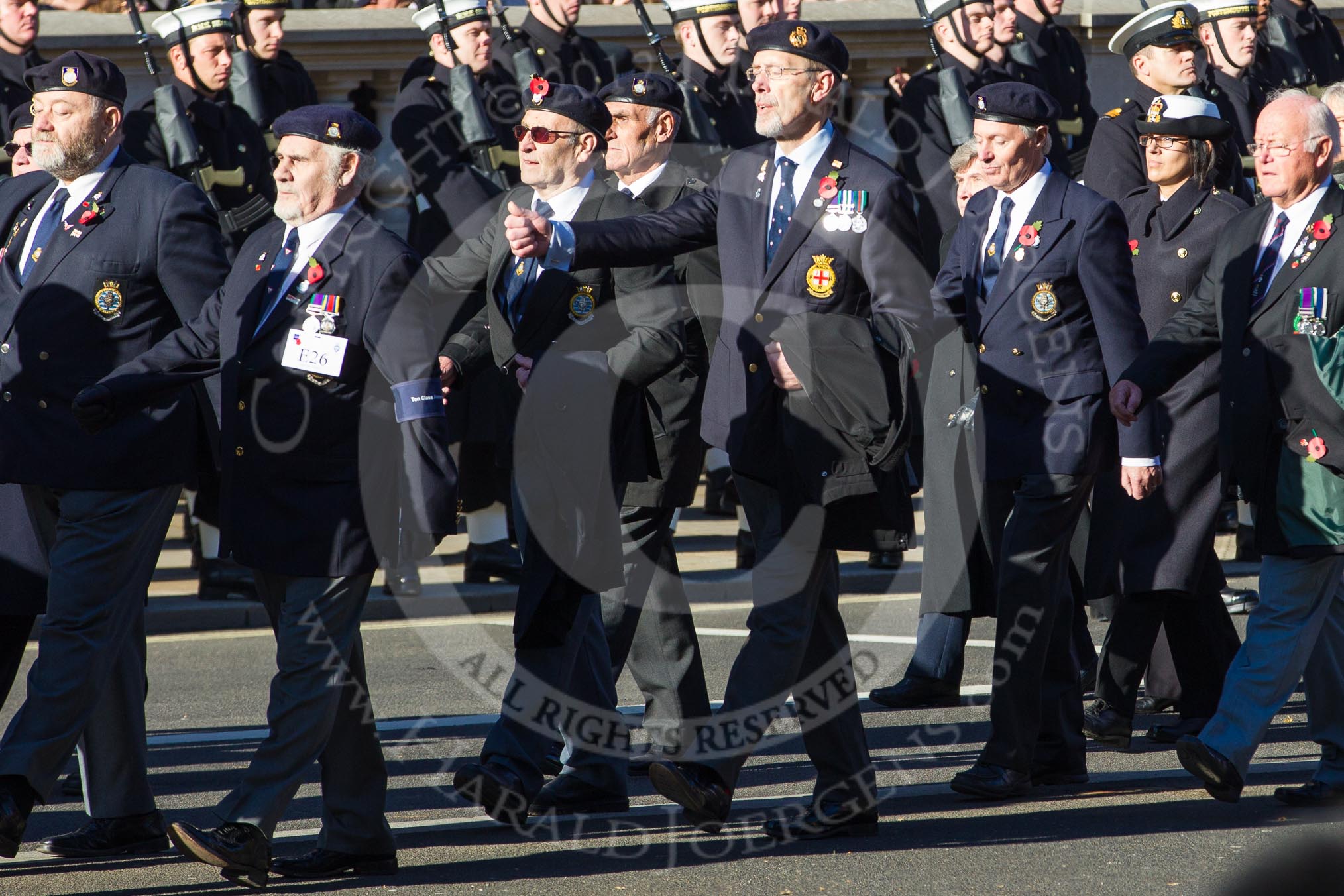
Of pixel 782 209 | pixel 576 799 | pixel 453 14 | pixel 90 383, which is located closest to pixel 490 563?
pixel 453 14

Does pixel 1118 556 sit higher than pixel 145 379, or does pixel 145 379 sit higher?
pixel 145 379

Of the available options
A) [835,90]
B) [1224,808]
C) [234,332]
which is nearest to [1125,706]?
[1224,808]

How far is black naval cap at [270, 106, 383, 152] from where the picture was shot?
5.23 meters

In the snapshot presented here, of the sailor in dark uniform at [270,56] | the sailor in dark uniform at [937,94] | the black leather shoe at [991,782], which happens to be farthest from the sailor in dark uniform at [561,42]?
the black leather shoe at [991,782]

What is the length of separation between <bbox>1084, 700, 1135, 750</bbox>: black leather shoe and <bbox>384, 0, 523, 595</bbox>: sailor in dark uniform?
12.4ft

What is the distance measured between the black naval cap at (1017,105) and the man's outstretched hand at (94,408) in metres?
2.84

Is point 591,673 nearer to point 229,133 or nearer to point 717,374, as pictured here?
point 717,374

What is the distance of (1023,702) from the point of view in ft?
19.7

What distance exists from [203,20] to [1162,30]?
4686mm

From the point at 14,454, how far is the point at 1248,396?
11.9 ft

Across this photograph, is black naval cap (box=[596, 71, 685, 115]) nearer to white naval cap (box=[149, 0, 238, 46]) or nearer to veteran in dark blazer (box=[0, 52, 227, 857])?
veteran in dark blazer (box=[0, 52, 227, 857])

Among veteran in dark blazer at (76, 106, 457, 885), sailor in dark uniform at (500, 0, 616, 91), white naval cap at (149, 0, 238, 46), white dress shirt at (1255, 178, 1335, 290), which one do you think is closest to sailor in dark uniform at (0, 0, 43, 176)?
white naval cap at (149, 0, 238, 46)

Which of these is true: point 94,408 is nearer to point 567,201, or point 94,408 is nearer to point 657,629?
point 567,201

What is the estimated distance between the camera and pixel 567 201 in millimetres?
5922
